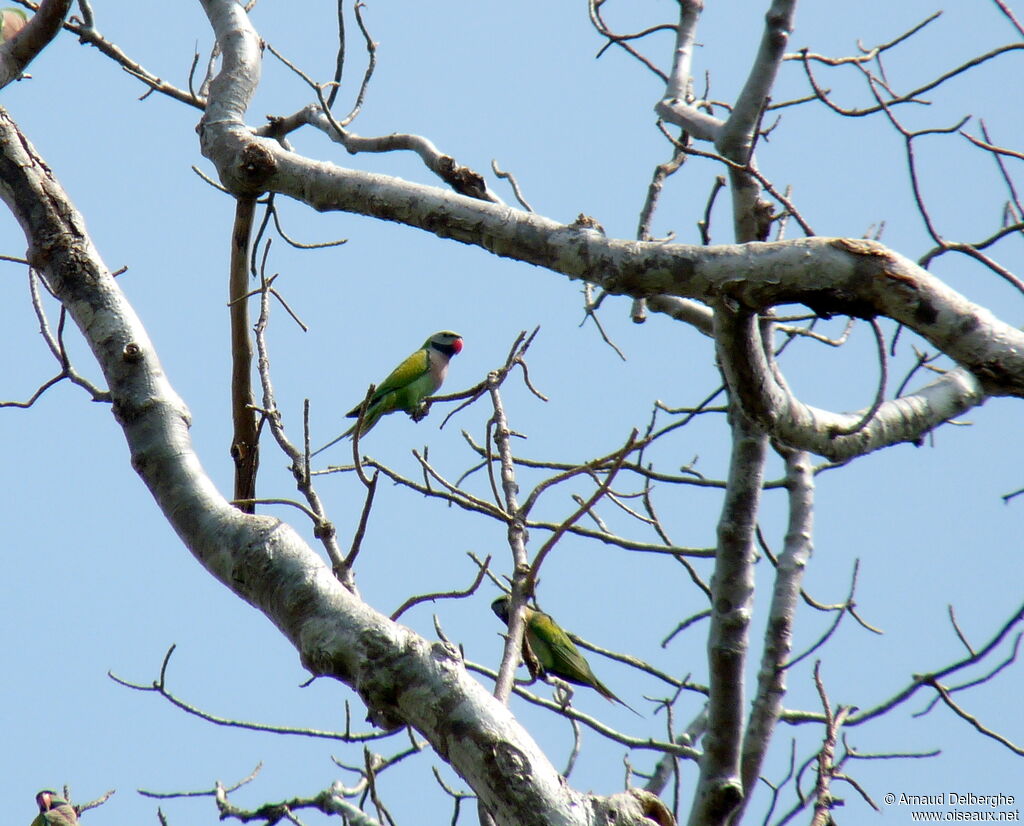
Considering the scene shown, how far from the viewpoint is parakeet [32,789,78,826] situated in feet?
17.6

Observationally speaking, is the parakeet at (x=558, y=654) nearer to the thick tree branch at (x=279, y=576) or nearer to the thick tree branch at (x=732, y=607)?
the thick tree branch at (x=732, y=607)

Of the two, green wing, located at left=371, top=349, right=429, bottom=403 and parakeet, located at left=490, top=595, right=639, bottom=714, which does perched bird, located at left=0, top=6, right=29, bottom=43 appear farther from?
green wing, located at left=371, top=349, right=429, bottom=403

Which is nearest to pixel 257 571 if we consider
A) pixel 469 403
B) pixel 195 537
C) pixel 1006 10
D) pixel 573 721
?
pixel 195 537

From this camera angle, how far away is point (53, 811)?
17.6 ft

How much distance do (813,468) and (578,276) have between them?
2.11 meters

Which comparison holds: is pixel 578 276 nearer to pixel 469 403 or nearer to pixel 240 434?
pixel 240 434

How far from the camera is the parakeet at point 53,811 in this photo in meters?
5.36

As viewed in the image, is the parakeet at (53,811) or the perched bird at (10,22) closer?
the perched bird at (10,22)

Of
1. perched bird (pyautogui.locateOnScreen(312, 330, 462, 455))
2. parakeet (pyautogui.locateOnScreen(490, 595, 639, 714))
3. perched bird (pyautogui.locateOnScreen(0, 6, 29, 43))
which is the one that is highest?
perched bird (pyautogui.locateOnScreen(312, 330, 462, 455))

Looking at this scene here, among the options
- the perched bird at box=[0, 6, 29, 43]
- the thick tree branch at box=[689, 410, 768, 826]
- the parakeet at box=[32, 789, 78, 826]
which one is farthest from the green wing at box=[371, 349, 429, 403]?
the thick tree branch at box=[689, 410, 768, 826]

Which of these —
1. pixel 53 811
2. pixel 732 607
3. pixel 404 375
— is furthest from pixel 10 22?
pixel 404 375

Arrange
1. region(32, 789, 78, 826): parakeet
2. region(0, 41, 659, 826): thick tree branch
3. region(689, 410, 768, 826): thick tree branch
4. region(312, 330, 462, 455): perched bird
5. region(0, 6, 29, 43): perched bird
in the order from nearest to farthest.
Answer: region(0, 41, 659, 826): thick tree branch
region(689, 410, 768, 826): thick tree branch
region(0, 6, 29, 43): perched bird
region(32, 789, 78, 826): parakeet
region(312, 330, 462, 455): perched bird

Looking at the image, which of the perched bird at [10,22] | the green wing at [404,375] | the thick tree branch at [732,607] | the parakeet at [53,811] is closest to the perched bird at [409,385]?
the green wing at [404,375]

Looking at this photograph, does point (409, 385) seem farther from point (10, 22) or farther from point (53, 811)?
point (10, 22)
